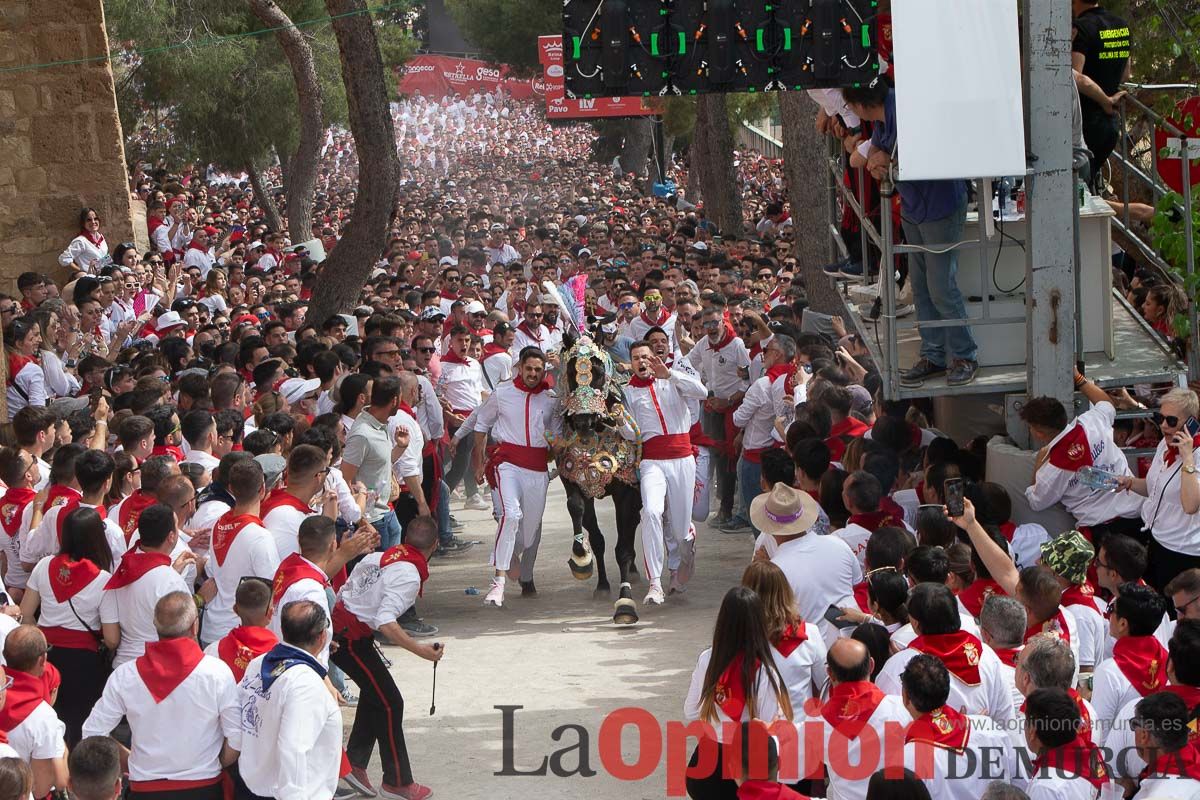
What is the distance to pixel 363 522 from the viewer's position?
7.88 m

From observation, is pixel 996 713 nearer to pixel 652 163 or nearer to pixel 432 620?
pixel 432 620

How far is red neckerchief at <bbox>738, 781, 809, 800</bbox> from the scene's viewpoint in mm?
5276

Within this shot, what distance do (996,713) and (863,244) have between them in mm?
4138

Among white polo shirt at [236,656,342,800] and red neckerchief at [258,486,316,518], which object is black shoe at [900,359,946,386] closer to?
red neckerchief at [258,486,316,518]

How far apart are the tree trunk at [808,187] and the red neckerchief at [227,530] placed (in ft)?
28.5

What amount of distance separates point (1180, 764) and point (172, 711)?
3.72 m

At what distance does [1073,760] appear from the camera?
196 inches

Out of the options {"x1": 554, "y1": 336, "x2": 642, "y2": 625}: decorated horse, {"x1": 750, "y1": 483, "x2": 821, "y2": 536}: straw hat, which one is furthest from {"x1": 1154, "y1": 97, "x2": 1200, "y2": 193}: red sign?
{"x1": 554, "y1": 336, "x2": 642, "y2": 625}: decorated horse

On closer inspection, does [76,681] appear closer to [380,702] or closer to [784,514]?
[380,702]

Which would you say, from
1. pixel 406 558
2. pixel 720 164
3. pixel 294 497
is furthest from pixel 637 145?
pixel 406 558

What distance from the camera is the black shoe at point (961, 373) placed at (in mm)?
7902

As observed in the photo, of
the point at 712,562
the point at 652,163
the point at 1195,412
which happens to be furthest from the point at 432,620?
the point at 652,163

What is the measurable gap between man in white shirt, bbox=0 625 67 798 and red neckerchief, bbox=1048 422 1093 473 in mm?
4766

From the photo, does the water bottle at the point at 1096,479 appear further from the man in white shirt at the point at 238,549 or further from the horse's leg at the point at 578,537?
the horse's leg at the point at 578,537
